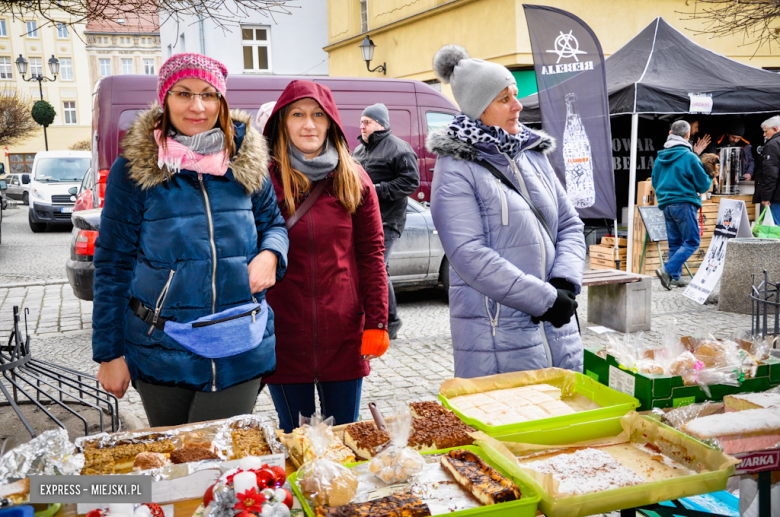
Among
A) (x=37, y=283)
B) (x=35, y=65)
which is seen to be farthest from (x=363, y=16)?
(x=35, y=65)

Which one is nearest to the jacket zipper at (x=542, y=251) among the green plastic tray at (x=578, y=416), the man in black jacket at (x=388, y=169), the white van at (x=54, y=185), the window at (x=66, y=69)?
the green plastic tray at (x=578, y=416)

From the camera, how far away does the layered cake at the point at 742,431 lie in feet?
6.48

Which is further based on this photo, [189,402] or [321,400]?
[321,400]

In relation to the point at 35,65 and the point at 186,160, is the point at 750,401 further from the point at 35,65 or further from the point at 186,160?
the point at 35,65

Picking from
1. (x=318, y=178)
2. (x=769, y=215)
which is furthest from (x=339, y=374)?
(x=769, y=215)

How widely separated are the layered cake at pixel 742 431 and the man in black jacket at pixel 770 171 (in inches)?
326

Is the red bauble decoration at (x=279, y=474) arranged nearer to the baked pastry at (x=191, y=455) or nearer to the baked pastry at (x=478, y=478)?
the baked pastry at (x=191, y=455)

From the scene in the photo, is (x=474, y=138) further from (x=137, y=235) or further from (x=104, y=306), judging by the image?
(x=104, y=306)

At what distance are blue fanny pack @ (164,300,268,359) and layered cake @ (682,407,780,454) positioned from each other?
146 cm

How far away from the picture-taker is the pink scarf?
7.07 feet

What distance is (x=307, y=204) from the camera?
2643 millimetres

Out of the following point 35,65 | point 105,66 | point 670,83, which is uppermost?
point 105,66

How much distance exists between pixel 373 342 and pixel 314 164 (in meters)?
0.78

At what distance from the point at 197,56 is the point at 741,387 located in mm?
2277
